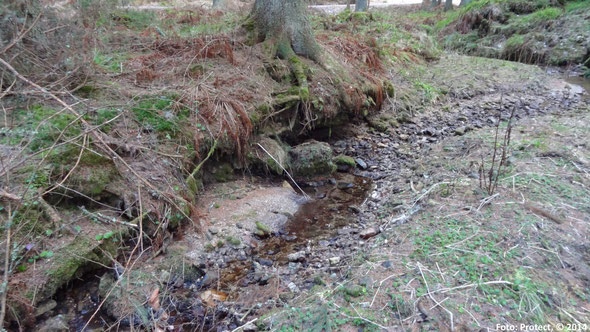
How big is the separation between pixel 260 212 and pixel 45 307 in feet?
7.26

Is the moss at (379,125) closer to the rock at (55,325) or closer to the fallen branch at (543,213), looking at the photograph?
the fallen branch at (543,213)

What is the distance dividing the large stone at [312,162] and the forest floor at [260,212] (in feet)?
0.34

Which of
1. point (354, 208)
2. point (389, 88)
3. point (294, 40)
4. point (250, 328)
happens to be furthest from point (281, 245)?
point (389, 88)

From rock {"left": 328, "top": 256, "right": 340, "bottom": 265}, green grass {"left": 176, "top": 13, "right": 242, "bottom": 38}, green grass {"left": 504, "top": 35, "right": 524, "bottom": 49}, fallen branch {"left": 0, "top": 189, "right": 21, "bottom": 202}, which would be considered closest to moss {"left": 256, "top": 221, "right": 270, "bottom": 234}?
rock {"left": 328, "top": 256, "right": 340, "bottom": 265}

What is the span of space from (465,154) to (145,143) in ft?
13.1

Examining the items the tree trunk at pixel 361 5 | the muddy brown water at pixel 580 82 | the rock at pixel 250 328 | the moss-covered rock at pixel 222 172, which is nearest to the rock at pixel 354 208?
the moss-covered rock at pixel 222 172

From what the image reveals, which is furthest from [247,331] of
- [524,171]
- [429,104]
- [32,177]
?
[429,104]

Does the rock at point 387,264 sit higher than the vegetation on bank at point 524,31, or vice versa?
the vegetation on bank at point 524,31

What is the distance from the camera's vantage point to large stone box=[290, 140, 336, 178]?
16.9 ft

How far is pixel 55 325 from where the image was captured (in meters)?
2.66

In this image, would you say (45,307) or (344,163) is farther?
(344,163)

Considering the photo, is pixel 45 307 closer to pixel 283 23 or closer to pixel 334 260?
pixel 334 260

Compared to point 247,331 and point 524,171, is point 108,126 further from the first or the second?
point 524,171

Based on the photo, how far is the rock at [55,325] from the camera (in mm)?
2619
